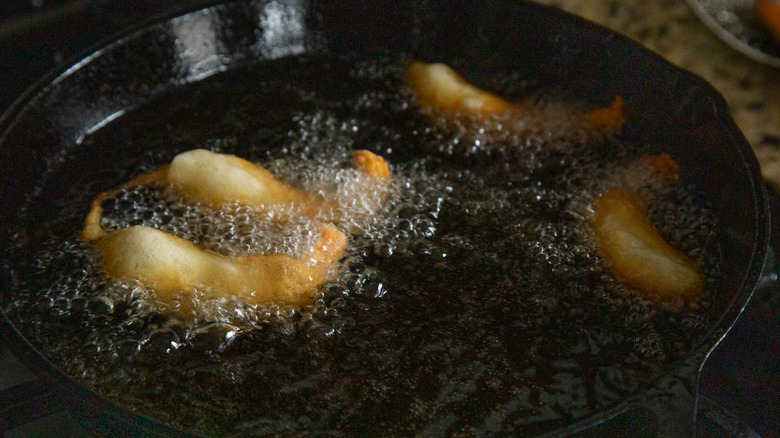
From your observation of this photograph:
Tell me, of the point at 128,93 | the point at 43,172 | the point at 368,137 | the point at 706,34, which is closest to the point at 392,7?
the point at 368,137

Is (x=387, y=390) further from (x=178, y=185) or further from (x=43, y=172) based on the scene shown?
(x=43, y=172)

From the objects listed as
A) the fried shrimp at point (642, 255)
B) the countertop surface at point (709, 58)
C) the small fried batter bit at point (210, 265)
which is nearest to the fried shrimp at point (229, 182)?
the small fried batter bit at point (210, 265)

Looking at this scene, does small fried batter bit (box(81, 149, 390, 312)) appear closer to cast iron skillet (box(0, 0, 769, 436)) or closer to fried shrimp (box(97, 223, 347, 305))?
fried shrimp (box(97, 223, 347, 305))

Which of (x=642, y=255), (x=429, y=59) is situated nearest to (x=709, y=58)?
(x=429, y=59)

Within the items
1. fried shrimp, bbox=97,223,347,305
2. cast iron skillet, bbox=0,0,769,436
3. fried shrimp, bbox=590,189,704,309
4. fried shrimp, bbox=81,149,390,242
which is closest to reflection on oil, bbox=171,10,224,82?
cast iron skillet, bbox=0,0,769,436

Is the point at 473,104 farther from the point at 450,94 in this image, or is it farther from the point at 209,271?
the point at 209,271
